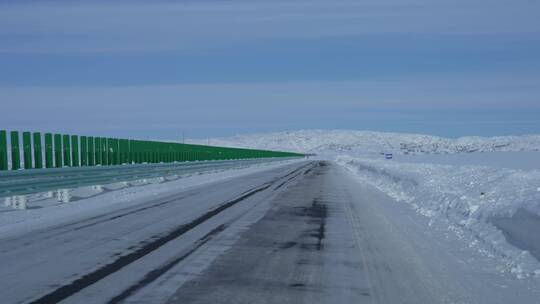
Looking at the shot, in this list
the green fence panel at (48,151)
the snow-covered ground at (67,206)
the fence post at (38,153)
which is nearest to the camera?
the snow-covered ground at (67,206)

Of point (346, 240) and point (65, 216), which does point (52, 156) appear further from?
point (346, 240)

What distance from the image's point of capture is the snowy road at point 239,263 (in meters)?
7.30

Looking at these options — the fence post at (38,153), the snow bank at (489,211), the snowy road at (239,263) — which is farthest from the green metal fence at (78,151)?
the snow bank at (489,211)

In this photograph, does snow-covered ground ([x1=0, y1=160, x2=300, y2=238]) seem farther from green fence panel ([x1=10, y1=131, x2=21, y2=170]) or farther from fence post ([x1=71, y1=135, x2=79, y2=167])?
fence post ([x1=71, y1=135, x2=79, y2=167])

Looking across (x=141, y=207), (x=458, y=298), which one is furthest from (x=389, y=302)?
(x=141, y=207)

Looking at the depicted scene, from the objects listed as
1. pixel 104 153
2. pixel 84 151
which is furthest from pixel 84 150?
pixel 104 153

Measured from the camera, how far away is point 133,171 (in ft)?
93.7

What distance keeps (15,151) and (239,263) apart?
14600 mm

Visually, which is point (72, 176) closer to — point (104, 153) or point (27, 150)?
point (27, 150)

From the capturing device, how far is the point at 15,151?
71.4 feet

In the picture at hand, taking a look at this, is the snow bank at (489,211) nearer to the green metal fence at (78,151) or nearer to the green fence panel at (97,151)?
the green metal fence at (78,151)

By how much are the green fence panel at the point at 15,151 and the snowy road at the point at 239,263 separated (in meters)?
7.44

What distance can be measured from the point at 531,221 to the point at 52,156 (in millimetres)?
18147

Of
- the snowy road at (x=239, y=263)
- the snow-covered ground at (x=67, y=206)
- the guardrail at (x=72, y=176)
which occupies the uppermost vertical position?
the guardrail at (x=72, y=176)
